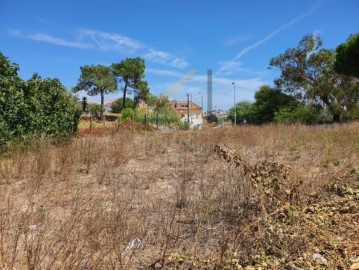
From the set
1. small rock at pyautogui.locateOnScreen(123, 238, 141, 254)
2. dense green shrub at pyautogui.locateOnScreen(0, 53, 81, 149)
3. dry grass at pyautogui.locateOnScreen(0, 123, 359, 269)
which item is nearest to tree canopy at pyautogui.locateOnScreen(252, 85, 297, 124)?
dense green shrub at pyautogui.locateOnScreen(0, 53, 81, 149)

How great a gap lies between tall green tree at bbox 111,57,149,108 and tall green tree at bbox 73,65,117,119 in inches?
56.3

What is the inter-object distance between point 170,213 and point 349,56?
1549cm

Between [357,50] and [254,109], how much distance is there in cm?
1488

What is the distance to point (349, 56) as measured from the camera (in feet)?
50.6

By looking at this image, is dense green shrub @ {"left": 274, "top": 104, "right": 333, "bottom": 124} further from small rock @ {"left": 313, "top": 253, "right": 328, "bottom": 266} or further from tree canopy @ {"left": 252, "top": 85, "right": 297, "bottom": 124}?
small rock @ {"left": 313, "top": 253, "right": 328, "bottom": 266}

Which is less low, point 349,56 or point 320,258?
point 349,56

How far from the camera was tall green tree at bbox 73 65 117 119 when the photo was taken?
38.6m

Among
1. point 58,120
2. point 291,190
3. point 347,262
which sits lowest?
point 347,262

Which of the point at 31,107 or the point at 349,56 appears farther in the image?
the point at 349,56

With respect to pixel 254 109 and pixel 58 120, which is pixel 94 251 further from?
pixel 254 109

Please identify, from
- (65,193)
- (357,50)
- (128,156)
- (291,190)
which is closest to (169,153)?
(128,156)

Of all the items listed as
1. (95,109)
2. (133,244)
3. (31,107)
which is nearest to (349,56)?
(31,107)

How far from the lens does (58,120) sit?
340 inches

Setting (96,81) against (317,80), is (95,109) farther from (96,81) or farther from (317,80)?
(317,80)
